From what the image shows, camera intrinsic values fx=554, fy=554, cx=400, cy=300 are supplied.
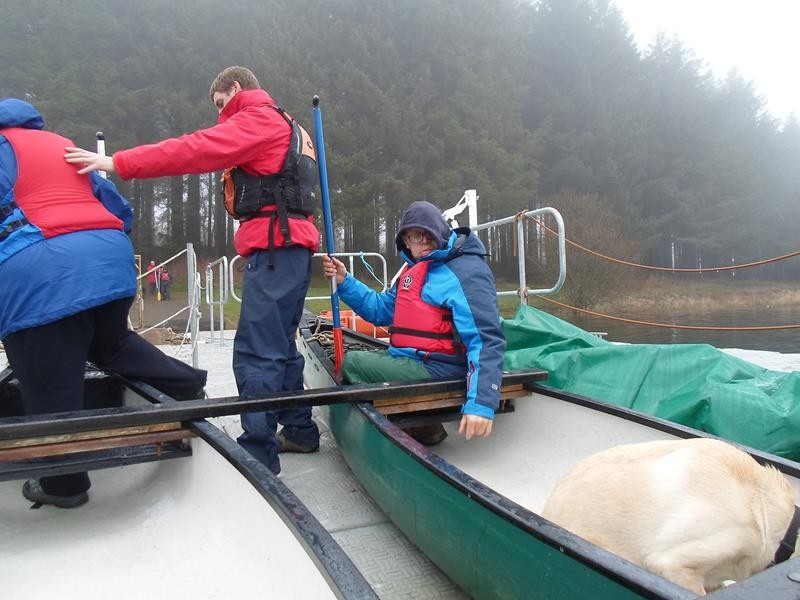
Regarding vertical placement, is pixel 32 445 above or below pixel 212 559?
above

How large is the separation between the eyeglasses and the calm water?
10240mm

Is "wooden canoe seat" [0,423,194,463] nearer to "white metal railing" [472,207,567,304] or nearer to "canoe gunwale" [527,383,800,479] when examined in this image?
"canoe gunwale" [527,383,800,479]

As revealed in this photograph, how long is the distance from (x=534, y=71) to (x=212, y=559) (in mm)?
36733

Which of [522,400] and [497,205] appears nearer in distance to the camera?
[522,400]

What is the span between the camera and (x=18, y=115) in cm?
205

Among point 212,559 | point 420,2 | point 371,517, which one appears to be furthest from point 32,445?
point 420,2

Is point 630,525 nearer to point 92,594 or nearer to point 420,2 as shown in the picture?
point 92,594

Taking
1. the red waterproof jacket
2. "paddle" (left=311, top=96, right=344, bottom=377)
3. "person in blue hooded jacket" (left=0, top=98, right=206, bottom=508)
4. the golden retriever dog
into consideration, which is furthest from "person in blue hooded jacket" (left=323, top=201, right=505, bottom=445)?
"person in blue hooded jacket" (left=0, top=98, right=206, bottom=508)

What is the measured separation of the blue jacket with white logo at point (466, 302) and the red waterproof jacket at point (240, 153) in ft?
1.79

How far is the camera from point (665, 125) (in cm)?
3556

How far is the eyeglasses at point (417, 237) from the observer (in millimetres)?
2623

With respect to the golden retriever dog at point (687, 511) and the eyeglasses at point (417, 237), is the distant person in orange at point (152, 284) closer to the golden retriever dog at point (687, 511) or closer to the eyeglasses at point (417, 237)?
the eyeglasses at point (417, 237)

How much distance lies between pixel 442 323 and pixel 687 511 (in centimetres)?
140

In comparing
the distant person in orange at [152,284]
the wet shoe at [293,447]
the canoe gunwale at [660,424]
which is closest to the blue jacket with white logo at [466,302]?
the canoe gunwale at [660,424]
